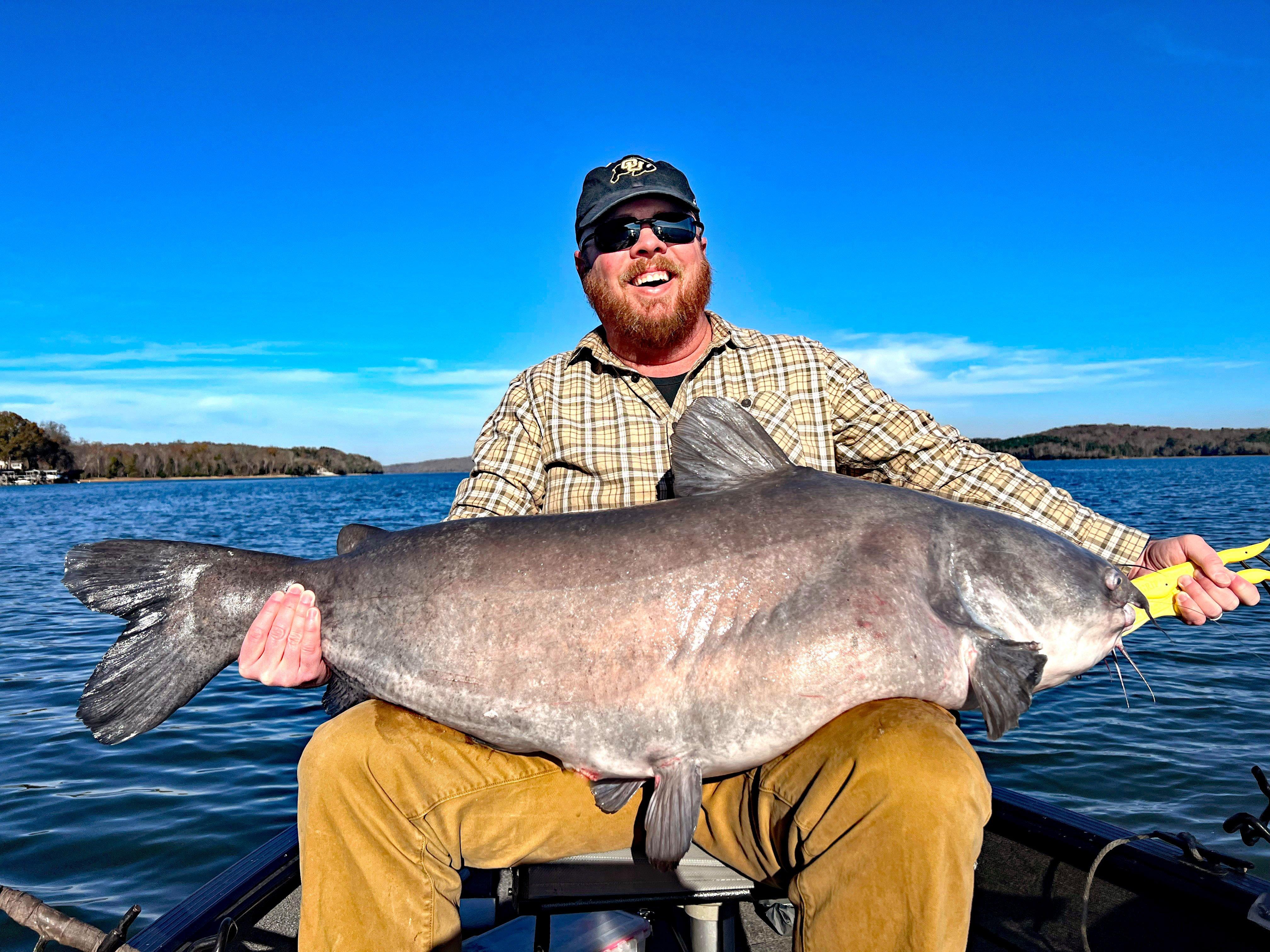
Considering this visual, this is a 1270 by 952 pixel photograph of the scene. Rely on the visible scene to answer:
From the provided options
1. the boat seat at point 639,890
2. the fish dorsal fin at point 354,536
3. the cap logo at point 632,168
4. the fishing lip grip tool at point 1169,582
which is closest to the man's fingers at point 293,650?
the fish dorsal fin at point 354,536

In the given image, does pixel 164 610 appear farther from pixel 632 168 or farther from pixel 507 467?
pixel 632 168

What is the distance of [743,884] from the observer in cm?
275

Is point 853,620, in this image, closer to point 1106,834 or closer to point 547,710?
point 547,710

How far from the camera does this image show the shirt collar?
4.13 meters

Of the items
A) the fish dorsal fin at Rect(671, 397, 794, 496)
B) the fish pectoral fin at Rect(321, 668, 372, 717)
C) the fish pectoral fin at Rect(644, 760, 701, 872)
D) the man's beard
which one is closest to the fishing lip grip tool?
the fish dorsal fin at Rect(671, 397, 794, 496)

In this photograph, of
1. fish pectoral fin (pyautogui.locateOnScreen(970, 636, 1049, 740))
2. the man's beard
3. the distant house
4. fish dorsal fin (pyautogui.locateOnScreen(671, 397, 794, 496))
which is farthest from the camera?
the distant house

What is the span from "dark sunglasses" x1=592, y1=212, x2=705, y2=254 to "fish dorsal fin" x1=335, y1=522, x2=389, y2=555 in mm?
1792

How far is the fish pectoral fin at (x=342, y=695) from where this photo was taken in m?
2.99

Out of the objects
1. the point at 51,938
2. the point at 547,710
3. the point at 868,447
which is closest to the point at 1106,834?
the point at 868,447

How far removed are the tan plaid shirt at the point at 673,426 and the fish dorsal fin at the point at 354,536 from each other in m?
0.56

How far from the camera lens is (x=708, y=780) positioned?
2.92 meters

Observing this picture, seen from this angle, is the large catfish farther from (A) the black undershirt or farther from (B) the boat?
(A) the black undershirt

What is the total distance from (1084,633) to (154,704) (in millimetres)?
3217

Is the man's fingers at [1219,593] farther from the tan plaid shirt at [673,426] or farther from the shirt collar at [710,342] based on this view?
the shirt collar at [710,342]
